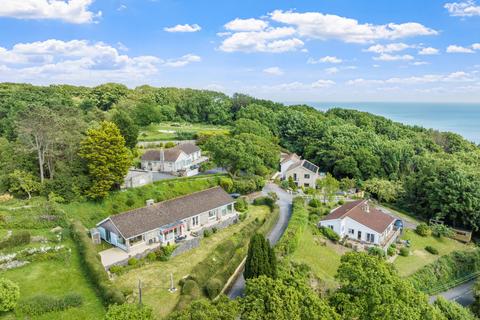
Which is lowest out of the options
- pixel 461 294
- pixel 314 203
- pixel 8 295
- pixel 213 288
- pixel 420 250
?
pixel 461 294

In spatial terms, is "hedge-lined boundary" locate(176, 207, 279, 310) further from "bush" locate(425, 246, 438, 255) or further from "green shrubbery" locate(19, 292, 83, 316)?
"bush" locate(425, 246, 438, 255)

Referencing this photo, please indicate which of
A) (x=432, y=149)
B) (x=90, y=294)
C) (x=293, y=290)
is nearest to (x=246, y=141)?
(x=90, y=294)

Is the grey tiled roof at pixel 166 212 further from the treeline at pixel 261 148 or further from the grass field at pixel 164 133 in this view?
the grass field at pixel 164 133

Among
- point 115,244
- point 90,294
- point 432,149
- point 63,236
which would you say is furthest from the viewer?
point 432,149

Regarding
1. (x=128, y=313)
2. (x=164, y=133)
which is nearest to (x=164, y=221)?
(x=128, y=313)

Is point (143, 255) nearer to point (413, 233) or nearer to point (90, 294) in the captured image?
point (90, 294)

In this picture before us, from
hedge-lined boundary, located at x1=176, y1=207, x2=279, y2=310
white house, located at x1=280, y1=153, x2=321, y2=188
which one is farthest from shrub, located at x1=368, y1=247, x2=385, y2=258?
white house, located at x1=280, y1=153, x2=321, y2=188

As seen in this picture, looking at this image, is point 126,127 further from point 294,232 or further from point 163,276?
point 294,232
